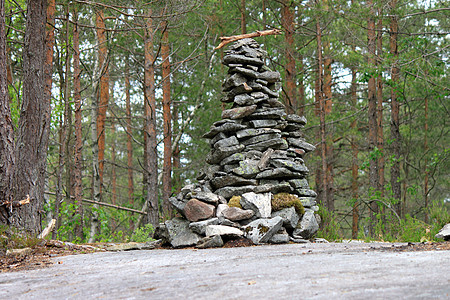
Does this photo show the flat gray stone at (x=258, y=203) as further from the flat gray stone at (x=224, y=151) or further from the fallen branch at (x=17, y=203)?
the fallen branch at (x=17, y=203)

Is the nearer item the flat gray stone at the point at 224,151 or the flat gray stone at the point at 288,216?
the flat gray stone at the point at 288,216

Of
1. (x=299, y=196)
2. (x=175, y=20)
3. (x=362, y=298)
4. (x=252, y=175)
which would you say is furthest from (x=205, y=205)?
(x=175, y=20)

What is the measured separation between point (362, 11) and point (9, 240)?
9589 millimetres

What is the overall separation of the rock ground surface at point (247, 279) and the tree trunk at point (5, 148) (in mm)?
1732

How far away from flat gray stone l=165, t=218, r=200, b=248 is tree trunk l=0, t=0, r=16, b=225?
7.71 feet

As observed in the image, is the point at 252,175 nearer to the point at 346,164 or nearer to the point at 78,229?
the point at 78,229

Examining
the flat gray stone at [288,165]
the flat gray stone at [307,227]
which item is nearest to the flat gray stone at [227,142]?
the flat gray stone at [288,165]

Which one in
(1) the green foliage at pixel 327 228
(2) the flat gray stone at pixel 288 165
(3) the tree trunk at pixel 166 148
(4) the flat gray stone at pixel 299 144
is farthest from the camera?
(3) the tree trunk at pixel 166 148

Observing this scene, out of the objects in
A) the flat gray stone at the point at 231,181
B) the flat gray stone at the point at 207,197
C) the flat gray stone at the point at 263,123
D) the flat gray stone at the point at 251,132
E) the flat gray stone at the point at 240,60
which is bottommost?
the flat gray stone at the point at 207,197

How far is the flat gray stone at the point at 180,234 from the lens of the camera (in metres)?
6.44

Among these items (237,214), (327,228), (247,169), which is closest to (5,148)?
(237,214)

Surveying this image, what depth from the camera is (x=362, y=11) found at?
1084cm

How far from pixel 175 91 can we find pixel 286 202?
9523 mm

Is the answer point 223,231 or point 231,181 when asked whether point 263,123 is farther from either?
point 223,231
